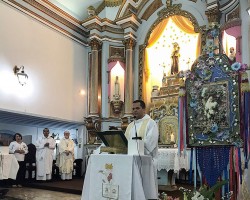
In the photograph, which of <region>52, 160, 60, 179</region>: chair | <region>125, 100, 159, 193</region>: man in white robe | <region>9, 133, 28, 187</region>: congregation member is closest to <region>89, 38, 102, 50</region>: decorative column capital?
<region>52, 160, 60, 179</region>: chair

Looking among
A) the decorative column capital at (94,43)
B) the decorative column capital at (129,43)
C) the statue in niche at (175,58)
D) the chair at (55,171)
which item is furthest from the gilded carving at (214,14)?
the chair at (55,171)

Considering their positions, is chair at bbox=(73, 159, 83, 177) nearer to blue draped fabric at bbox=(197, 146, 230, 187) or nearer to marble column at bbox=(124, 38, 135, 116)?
marble column at bbox=(124, 38, 135, 116)

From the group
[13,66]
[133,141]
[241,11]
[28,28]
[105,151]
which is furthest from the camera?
[28,28]

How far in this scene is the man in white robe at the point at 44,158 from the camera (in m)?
8.14

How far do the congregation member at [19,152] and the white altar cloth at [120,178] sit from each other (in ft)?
14.2

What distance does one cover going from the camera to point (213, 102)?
13.4 ft

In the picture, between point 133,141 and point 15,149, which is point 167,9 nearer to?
point 15,149

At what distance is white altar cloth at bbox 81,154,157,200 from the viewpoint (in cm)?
328

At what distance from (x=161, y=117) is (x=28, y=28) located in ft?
15.3

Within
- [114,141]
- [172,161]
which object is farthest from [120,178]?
[172,161]

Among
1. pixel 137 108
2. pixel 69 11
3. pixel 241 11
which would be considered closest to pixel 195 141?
pixel 137 108

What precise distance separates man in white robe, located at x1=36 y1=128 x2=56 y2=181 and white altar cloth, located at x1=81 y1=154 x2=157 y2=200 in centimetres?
483

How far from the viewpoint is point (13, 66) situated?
8070 mm

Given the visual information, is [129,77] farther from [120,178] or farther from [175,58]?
[120,178]
